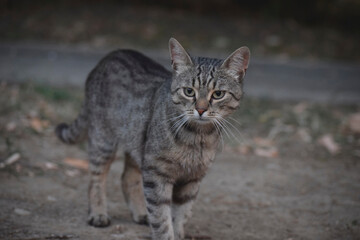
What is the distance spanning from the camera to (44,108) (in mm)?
7133

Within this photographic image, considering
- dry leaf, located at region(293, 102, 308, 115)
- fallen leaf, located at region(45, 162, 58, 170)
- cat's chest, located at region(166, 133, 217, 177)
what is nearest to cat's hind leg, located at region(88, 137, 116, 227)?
cat's chest, located at region(166, 133, 217, 177)

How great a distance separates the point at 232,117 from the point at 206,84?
3305 millimetres

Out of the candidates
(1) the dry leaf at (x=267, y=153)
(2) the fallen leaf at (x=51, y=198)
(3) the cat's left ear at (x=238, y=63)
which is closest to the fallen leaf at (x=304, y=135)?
(1) the dry leaf at (x=267, y=153)

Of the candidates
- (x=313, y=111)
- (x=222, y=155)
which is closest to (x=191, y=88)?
(x=222, y=155)

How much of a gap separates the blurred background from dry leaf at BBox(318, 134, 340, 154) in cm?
2

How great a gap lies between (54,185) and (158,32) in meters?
5.64

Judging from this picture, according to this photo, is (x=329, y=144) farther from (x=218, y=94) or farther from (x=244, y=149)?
(x=218, y=94)

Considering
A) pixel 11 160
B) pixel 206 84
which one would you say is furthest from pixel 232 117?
pixel 206 84

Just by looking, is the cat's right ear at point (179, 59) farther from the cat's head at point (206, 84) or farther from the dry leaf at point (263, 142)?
the dry leaf at point (263, 142)

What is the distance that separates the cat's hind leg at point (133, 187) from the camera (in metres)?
4.63

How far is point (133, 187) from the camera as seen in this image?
15.5ft

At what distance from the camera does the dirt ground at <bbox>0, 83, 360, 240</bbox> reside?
4.39 meters

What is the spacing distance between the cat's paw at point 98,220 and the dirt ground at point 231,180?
72mm

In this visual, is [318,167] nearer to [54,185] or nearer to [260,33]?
[54,185]
